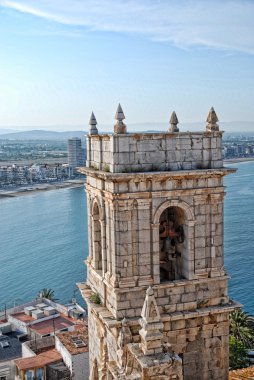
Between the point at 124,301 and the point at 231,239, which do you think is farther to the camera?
the point at 231,239

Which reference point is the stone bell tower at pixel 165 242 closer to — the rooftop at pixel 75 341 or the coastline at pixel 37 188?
the rooftop at pixel 75 341

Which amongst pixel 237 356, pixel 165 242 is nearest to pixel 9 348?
pixel 237 356

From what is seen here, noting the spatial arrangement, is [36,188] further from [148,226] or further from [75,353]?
[148,226]

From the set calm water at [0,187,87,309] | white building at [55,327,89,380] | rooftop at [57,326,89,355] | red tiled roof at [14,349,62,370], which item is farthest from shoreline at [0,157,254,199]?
white building at [55,327,89,380]

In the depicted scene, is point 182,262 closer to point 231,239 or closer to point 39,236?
point 231,239

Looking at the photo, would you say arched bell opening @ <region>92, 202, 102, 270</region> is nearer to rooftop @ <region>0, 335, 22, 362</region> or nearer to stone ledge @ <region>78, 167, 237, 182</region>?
stone ledge @ <region>78, 167, 237, 182</region>

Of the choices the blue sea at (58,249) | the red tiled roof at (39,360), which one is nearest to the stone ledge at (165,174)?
the red tiled roof at (39,360)

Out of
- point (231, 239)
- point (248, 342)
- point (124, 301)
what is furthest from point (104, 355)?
point (231, 239)
